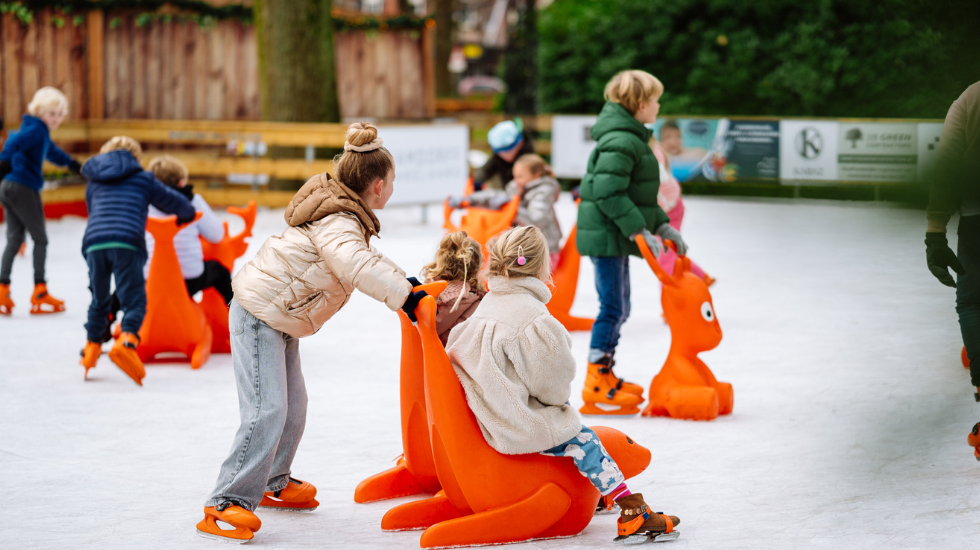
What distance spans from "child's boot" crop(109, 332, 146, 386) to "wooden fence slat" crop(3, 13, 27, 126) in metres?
8.74

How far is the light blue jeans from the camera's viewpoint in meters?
3.15

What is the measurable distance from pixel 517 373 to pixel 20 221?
531 centimetres

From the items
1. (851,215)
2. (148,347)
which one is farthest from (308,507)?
(851,215)

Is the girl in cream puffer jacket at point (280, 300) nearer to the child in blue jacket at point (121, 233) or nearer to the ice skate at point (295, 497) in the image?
the ice skate at point (295, 497)

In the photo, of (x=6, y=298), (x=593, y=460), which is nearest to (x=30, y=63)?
(x=6, y=298)

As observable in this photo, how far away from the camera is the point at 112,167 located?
5.20 meters

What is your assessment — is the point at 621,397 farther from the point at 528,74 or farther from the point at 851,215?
the point at 528,74

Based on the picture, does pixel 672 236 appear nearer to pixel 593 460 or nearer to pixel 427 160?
pixel 593 460

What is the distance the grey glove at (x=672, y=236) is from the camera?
4.73 metres

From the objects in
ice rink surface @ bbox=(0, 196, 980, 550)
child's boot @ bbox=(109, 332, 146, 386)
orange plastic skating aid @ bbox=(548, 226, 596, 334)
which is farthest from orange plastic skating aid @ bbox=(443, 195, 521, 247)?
child's boot @ bbox=(109, 332, 146, 386)

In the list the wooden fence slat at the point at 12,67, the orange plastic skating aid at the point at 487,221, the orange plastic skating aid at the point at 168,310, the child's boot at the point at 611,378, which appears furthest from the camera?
the wooden fence slat at the point at 12,67

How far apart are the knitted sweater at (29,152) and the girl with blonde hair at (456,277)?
400cm

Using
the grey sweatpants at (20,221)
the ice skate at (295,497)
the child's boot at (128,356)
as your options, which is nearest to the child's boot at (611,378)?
the ice skate at (295,497)

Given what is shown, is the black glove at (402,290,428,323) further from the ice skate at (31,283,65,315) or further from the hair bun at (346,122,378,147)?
the ice skate at (31,283,65,315)
